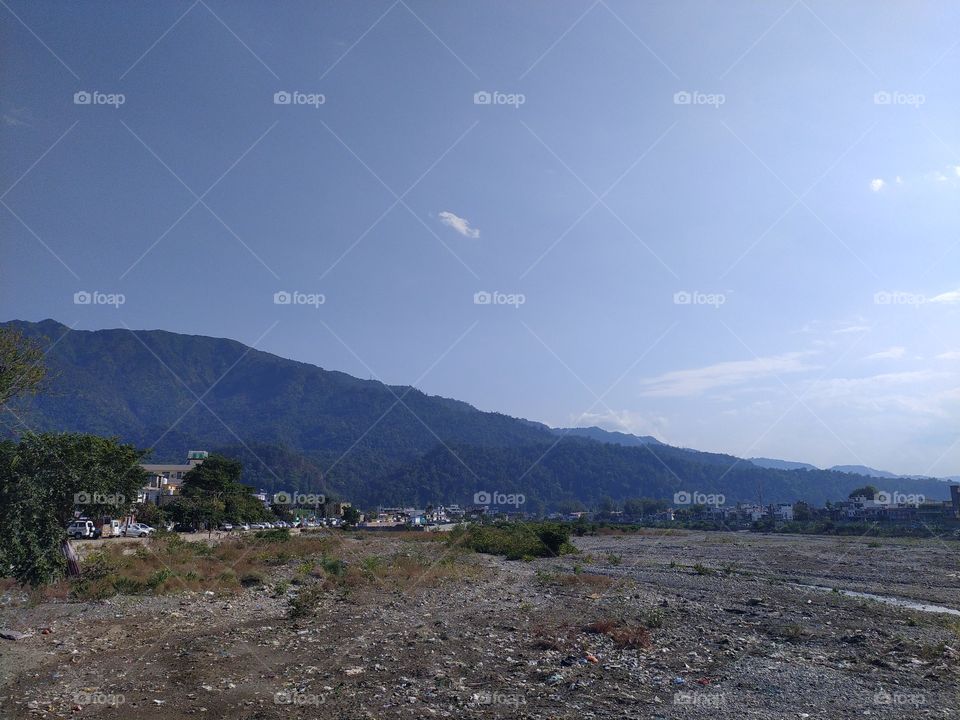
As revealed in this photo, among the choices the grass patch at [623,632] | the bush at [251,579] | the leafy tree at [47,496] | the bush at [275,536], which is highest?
the leafy tree at [47,496]

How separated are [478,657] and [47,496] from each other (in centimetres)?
1280

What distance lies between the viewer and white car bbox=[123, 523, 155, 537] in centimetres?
4509

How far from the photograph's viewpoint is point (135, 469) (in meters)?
22.9

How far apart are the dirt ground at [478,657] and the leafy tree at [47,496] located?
115cm

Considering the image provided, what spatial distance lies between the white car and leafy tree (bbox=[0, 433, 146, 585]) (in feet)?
88.3

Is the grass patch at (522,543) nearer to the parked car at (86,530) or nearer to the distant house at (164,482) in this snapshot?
the parked car at (86,530)

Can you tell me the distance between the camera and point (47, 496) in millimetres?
17453

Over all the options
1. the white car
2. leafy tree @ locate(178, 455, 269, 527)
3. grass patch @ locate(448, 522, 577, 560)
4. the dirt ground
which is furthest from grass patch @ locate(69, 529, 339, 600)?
leafy tree @ locate(178, 455, 269, 527)

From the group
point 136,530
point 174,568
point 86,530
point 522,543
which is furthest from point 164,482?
point 174,568

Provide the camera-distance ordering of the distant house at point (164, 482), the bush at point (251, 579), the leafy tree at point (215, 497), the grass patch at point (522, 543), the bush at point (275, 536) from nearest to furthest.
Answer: the bush at point (251, 579) → the bush at point (275, 536) → the grass patch at point (522, 543) → the leafy tree at point (215, 497) → the distant house at point (164, 482)

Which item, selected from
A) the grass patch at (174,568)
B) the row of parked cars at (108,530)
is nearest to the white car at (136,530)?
the row of parked cars at (108,530)

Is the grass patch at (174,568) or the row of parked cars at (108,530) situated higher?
the grass patch at (174,568)

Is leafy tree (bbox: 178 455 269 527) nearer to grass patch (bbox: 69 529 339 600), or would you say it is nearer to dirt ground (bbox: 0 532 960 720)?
grass patch (bbox: 69 529 339 600)

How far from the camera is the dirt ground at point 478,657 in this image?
381 inches
